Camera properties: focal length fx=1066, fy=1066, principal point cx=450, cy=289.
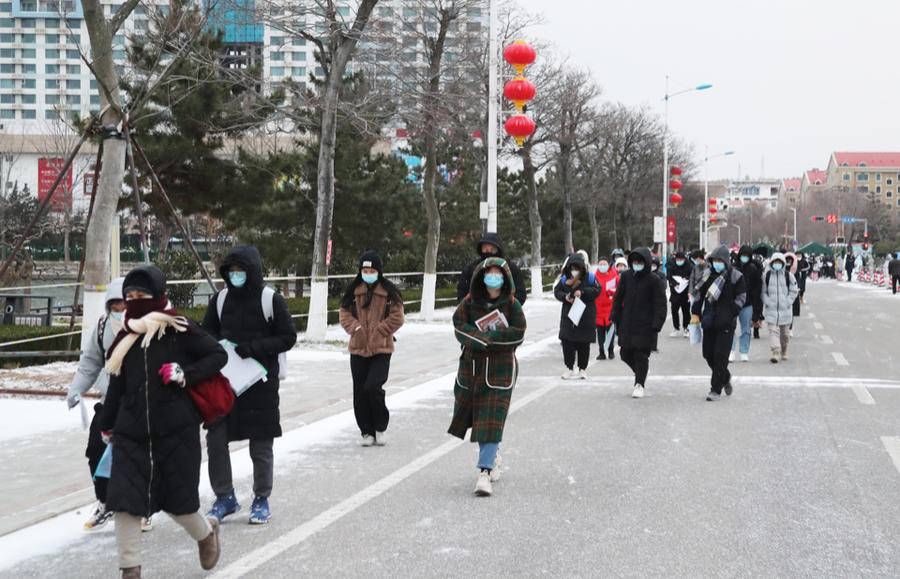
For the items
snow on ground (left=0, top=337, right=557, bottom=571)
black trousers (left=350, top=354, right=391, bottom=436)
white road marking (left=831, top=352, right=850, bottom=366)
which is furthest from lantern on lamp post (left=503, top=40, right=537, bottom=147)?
black trousers (left=350, top=354, right=391, bottom=436)

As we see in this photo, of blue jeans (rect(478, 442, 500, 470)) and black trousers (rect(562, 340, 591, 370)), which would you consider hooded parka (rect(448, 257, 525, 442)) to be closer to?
blue jeans (rect(478, 442, 500, 470))

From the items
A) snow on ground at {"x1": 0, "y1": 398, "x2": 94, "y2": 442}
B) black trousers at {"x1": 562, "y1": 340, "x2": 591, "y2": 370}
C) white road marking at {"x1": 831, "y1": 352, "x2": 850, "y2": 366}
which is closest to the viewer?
snow on ground at {"x1": 0, "y1": 398, "x2": 94, "y2": 442}

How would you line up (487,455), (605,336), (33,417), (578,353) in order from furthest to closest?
(605,336)
(578,353)
(33,417)
(487,455)

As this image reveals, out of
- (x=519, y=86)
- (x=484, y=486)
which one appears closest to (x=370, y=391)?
(x=484, y=486)

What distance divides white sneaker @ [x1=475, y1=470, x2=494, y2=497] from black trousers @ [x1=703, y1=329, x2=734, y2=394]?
217 inches

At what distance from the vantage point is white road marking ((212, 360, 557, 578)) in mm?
5520

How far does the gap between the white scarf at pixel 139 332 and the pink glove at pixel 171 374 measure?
142 mm

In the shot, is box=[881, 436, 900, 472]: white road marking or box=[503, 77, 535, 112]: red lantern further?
box=[503, 77, 535, 112]: red lantern

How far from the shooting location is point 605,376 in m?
14.7

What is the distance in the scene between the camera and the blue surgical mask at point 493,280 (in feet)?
23.7

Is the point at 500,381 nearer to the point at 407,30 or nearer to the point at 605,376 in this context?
the point at 605,376

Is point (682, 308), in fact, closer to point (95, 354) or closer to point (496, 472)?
point (496, 472)

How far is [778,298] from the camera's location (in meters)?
16.7

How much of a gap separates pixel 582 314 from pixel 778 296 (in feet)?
15.1
